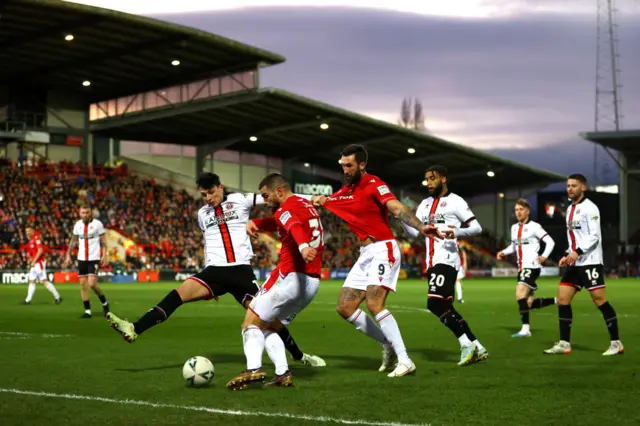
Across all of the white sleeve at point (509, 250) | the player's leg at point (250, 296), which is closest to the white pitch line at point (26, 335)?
the player's leg at point (250, 296)

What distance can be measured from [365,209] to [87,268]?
38.3 feet

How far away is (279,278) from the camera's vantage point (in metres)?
9.66

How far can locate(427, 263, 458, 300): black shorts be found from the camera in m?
12.0

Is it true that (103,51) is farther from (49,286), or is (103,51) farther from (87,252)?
(87,252)

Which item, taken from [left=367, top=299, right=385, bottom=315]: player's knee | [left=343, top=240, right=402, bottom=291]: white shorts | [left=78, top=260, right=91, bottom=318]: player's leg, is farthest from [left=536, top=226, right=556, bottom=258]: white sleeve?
[left=78, top=260, right=91, bottom=318]: player's leg

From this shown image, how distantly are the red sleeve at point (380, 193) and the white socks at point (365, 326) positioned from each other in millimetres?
1346

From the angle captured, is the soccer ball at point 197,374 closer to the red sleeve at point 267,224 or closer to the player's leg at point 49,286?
the red sleeve at point 267,224

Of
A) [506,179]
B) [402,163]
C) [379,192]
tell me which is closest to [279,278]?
[379,192]

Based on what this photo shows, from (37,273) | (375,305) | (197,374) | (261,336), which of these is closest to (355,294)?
(375,305)

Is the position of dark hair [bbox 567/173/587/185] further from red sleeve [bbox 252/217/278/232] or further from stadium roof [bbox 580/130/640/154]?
stadium roof [bbox 580/130/640/154]

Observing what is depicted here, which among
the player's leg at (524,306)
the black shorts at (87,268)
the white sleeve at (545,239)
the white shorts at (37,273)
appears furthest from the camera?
the white shorts at (37,273)

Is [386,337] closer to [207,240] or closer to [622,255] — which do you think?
[207,240]

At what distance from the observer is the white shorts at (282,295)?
376 inches

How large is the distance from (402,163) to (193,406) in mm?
62236
